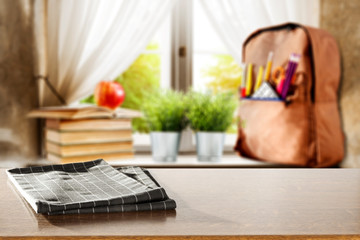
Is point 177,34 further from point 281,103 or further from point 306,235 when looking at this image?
point 306,235

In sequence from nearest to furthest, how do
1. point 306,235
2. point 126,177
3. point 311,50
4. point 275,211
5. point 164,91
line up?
point 306,235 < point 275,211 < point 126,177 < point 311,50 < point 164,91

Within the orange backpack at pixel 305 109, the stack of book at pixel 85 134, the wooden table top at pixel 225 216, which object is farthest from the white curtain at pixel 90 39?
the wooden table top at pixel 225 216

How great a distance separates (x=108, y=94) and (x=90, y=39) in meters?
0.28

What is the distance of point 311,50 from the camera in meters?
1.66

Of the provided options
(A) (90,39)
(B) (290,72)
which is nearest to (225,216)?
(B) (290,72)

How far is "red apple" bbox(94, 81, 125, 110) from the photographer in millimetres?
1919

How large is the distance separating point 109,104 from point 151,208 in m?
1.40

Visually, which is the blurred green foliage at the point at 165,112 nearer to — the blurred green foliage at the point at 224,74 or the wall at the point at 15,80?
the blurred green foliage at the point at 224,74

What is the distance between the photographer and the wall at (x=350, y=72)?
179 cm

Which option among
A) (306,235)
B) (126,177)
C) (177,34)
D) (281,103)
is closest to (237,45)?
(177,34)

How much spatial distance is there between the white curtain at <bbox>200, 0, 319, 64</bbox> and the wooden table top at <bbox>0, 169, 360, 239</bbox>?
132 centimetres

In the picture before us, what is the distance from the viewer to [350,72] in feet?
5.94

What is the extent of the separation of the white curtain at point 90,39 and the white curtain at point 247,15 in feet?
0.72

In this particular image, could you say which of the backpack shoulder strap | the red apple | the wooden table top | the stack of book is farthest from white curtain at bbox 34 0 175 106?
the wooden table top
